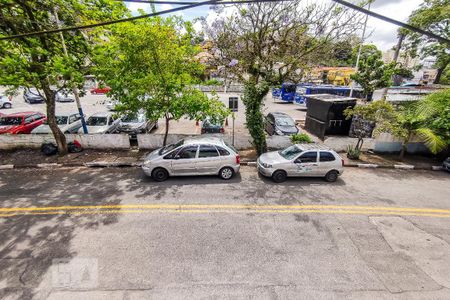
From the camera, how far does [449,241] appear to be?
621 centimetres

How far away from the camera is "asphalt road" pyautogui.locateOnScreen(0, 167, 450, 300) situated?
4656 mm

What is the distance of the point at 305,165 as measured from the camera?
30.3 feet

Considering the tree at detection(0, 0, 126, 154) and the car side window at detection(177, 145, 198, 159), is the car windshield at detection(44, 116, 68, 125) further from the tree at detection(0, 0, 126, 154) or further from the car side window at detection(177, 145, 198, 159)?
the car side window at detection(177, 145, 198, 159)

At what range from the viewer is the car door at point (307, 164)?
9242 millimetres

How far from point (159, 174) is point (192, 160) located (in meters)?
1.50

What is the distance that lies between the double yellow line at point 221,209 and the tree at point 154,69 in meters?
4.88

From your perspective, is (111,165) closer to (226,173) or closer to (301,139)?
(226,173)

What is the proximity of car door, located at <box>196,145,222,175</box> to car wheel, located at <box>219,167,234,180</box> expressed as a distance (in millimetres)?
359

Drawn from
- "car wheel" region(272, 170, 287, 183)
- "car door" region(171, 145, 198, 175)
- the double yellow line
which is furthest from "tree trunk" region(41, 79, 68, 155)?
"car wheel" region(272, 170, 287, 183)

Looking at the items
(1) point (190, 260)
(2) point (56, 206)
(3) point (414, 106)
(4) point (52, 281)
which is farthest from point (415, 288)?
(3) point (414, 106)

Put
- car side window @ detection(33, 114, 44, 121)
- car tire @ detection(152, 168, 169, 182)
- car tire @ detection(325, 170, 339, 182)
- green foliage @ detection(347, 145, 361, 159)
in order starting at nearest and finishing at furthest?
car tire @ detection(152, 168, 169, 182) < car tire @ detection(325, 170, 339, 182) < green foliage @ detection(347, 145, 361, 159) < car side window @ detection(33, 114, 44, 121)

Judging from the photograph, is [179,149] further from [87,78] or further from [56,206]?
[87,78]

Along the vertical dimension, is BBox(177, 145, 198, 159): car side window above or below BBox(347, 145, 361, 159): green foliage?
above

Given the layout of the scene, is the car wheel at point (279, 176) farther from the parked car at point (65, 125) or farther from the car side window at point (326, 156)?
the parked car at point (65, 125)
